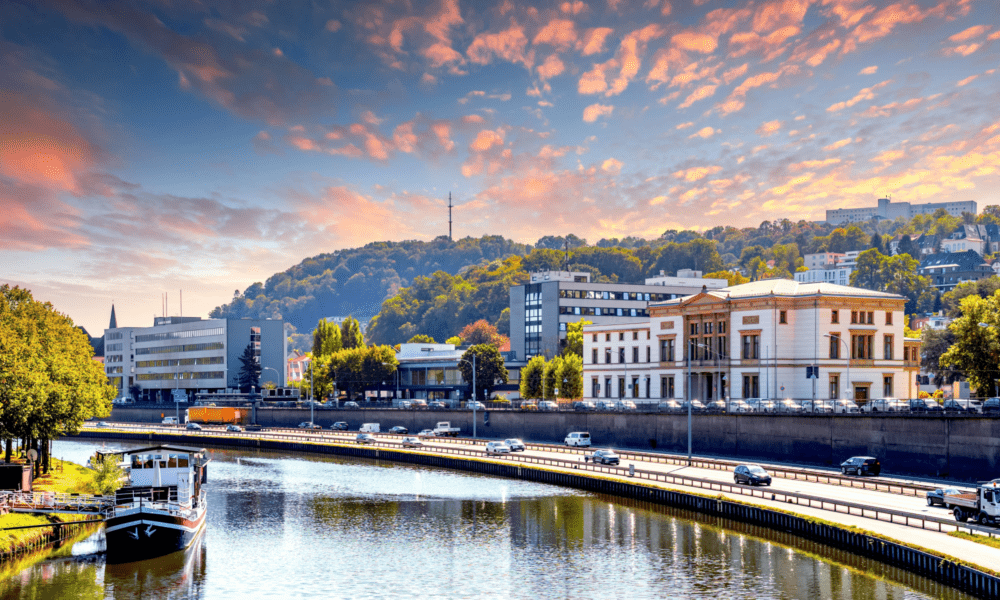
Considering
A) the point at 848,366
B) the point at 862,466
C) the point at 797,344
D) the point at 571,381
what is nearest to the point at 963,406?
the point at 862,466

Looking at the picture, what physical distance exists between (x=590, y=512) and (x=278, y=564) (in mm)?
28063

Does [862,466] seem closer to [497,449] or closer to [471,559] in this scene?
[471,559]

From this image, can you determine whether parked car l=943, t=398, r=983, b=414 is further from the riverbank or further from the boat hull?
the riverbank

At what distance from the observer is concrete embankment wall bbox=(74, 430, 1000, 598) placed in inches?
1882

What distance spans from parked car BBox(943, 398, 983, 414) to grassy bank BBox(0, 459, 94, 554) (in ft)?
232

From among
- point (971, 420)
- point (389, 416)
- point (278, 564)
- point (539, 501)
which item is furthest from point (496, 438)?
point (278, 564)

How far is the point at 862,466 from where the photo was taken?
85.9 m

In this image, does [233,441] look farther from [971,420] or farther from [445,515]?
[971,420]

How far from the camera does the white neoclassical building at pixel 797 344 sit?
119250 mm

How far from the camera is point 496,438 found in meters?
151

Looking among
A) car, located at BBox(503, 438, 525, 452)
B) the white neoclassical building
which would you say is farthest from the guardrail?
the white neoclassical building

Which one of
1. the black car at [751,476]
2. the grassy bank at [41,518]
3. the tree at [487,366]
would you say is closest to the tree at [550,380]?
the tree at [487,366]

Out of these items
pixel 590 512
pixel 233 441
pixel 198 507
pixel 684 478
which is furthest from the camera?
pixel 233 441

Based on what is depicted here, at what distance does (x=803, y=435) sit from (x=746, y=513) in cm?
3275
